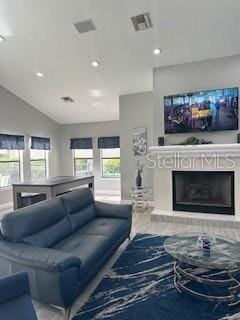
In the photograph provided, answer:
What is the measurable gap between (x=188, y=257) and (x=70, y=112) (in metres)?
6.25

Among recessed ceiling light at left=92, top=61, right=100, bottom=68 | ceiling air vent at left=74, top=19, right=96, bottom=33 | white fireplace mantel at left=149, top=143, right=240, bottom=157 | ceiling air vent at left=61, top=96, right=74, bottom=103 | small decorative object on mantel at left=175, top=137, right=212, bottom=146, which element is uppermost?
ceiling air vent at left=74, top=19, right=96, bottom=33

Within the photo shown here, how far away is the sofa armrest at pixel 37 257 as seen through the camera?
1.80 metres

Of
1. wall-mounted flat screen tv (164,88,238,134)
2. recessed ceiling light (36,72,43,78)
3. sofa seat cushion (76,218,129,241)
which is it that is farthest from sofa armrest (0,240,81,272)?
recessed ceiling light (36,72,43,78)

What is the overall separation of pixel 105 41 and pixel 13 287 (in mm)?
4002

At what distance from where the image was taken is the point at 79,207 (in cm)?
320

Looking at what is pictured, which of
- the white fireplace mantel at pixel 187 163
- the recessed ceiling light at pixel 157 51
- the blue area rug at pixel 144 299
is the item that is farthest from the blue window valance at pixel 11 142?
the blue area rug at pixel 144 299

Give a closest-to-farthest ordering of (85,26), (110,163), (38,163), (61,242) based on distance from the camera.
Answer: (61,242) < (85,26) < (38,163) < (110,163)

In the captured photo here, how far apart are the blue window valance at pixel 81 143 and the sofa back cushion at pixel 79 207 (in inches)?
188

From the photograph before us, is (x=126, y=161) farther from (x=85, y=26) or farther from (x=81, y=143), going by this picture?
(x=85, y=26)

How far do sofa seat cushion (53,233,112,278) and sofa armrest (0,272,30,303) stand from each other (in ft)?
2.04

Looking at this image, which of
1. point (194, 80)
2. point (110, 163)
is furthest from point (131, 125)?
point (110, 163)

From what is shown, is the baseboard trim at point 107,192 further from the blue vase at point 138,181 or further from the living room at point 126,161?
the blue vase at point 138,181

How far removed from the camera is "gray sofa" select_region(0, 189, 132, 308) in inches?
72.6

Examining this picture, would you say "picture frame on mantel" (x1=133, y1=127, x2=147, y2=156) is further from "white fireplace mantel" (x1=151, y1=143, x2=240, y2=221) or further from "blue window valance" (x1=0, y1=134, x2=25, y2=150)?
"blue window valance" (x1=0, y1=134, x2=25, y2=150)
